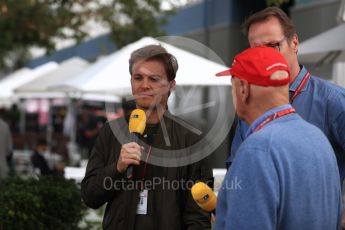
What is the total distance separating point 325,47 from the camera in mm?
6754

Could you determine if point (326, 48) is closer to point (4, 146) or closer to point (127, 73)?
point (127, 73)

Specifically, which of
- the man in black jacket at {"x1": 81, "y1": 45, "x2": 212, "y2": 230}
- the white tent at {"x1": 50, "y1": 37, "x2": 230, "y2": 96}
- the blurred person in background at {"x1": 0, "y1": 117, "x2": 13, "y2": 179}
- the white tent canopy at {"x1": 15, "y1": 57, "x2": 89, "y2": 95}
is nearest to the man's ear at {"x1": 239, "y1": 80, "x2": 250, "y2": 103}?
the man in black jacket at {"x1": 81, "y1": 45, "x2": 212, "y2": 230}

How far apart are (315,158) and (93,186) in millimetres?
1377

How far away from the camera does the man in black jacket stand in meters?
3.50

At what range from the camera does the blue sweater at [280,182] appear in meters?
2.43

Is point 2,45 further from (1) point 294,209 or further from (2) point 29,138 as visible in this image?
(1) point 294,209

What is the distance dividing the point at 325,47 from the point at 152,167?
3.67 m

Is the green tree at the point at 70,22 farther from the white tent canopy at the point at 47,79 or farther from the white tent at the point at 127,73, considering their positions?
the white tent at the point at 127,73

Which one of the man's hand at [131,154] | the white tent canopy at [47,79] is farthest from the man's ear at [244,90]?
the white tent canopy at [47,79]

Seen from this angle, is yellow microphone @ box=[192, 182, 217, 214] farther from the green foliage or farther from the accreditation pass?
the green foliage

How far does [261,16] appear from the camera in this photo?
3730 millimetres

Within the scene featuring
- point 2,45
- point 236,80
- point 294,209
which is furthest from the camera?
point 2,45

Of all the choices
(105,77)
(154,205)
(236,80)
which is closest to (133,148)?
(154,205)

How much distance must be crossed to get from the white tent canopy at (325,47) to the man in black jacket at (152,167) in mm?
3248
